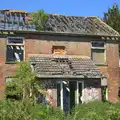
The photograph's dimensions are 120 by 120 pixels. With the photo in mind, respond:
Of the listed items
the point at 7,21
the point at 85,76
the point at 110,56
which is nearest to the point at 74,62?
the point at 85,76

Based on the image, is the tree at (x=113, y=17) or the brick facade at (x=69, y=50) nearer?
the brick facade at (x=69, y=50)

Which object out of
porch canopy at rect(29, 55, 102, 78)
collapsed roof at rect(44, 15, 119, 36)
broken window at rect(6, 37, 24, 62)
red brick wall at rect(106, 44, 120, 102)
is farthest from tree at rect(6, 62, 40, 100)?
red brick wall at rect(106, 44, 120, 102)

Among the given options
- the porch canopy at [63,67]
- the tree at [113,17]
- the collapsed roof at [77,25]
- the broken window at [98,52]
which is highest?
the tree at [113,17]

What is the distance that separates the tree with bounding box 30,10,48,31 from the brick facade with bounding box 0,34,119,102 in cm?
88

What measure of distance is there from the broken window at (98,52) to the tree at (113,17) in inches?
432

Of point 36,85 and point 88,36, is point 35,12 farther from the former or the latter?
point 36,85

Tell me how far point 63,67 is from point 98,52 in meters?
4.68

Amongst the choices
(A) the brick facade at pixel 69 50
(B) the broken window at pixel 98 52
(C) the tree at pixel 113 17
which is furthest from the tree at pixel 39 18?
(C) the tree at pixel 113 17

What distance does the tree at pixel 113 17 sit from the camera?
3643 cm

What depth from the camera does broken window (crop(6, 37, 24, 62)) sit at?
74.7 ft

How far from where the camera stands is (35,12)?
24.8 m

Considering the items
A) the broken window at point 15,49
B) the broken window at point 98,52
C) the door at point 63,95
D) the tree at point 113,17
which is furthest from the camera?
the tree at point 113,17

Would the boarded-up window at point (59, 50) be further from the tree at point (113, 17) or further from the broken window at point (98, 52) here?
the tree at point (113, 17)

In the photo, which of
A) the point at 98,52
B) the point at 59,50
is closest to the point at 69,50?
the point at 59,50
